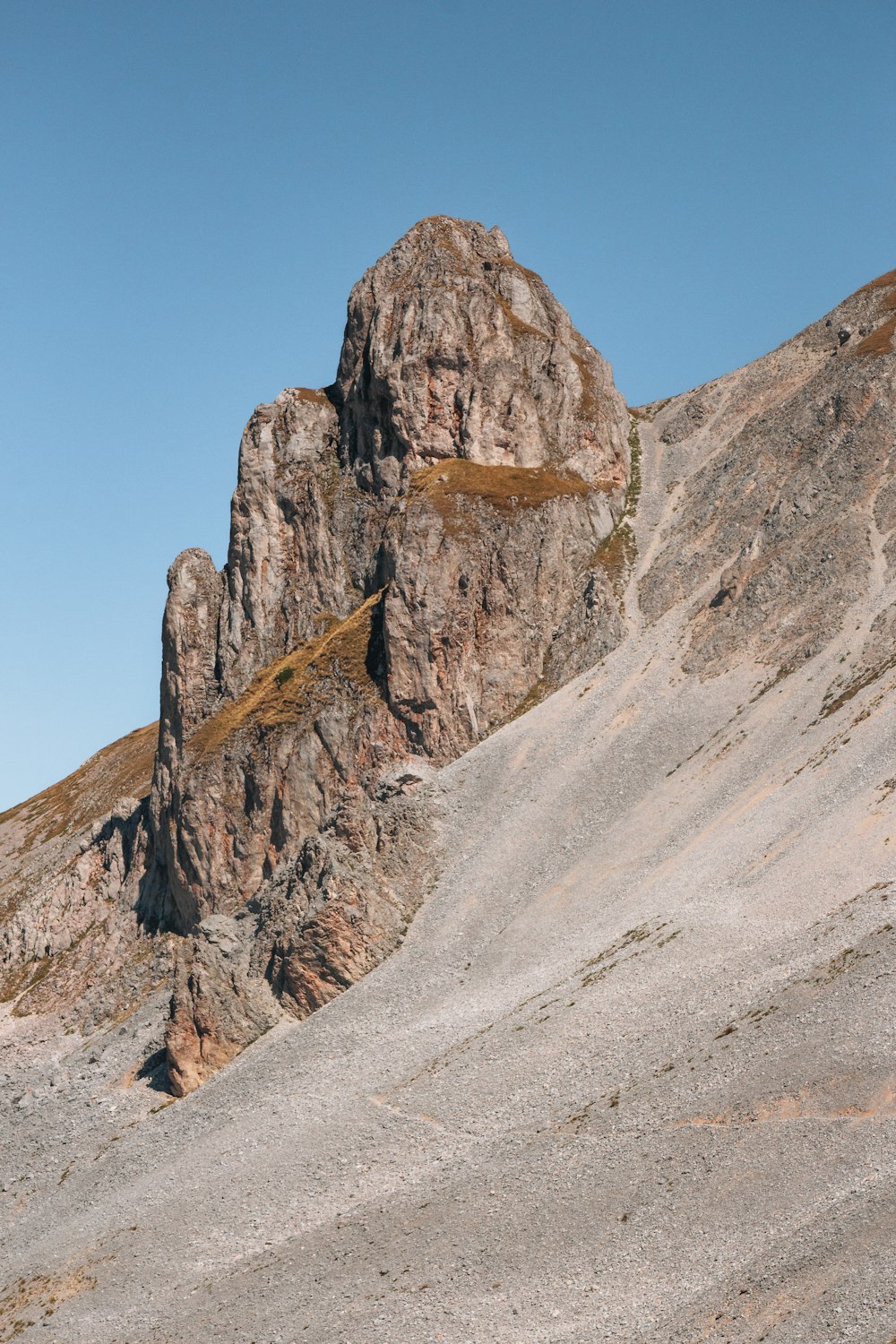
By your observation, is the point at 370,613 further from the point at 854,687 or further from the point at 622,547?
the point at 854,687

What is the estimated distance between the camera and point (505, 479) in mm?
100500

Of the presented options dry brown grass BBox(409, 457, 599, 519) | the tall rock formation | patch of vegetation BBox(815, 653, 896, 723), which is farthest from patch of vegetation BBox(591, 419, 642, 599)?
patch of vegetation BBox(815, 653, 896, 723)

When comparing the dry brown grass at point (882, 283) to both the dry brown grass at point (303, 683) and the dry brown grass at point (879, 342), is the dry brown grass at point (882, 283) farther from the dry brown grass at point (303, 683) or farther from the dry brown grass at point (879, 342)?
the dry brown grass at point (303, 683)

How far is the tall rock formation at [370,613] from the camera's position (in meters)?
74.4

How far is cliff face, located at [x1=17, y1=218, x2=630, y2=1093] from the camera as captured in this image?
7438cm

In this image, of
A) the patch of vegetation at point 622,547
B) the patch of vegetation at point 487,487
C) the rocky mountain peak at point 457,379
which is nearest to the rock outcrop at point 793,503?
the patch of vegetation at point 622,547

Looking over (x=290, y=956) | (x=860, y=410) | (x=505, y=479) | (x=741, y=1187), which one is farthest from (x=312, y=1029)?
(x=860, y=410)

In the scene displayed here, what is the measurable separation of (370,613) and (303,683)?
7.40 metres

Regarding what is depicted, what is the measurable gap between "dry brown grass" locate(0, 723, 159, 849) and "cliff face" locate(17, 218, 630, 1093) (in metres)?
29.4

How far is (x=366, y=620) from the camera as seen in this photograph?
95.9 m

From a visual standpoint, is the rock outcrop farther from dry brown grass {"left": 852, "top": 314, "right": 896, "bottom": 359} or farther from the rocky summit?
the rocky summit

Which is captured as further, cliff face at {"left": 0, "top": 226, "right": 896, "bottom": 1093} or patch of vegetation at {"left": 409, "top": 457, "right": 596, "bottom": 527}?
patch of vegetation at {"left": 409, "top": 457, "right": 596, "bottom": 527}

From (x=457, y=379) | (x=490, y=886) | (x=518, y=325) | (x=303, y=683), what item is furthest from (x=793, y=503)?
(x=303, y=683)

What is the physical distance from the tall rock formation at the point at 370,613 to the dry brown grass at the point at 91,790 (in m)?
31.3
